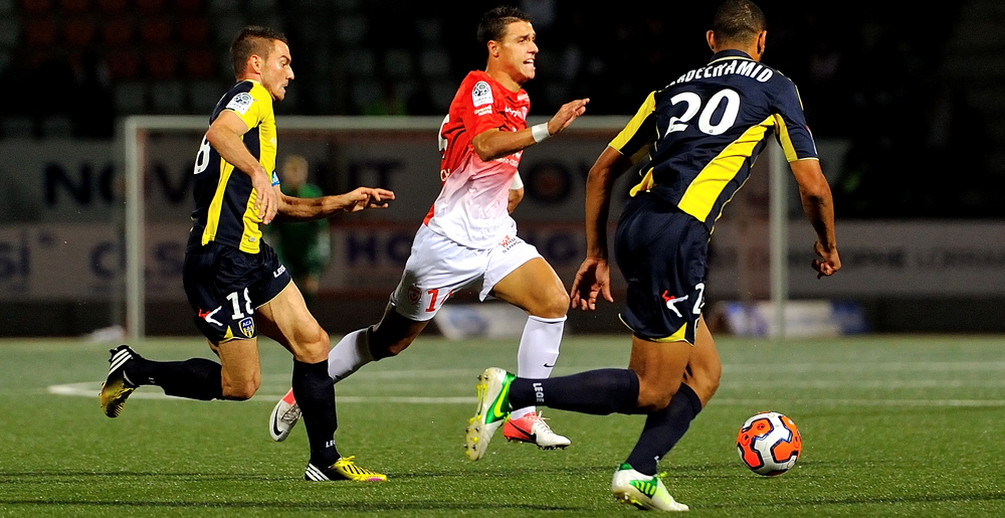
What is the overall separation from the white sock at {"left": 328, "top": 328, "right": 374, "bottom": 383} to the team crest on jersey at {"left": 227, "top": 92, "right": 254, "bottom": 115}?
1.50 meters

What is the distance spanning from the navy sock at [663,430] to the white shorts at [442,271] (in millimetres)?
1737

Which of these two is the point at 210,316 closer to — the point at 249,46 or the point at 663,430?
the point at 249,46

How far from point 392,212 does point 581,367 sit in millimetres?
4737

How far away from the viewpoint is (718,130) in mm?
5023

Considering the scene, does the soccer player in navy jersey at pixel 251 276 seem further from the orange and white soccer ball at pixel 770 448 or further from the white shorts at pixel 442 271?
the orange and white soccer ball at pixel 770 448

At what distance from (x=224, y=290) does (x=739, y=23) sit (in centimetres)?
220

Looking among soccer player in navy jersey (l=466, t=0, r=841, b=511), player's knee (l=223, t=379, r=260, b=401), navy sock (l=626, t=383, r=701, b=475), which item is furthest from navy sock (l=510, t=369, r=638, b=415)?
player's knee (l=223, t=379, r=260, b=401)

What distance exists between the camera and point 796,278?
16516mm

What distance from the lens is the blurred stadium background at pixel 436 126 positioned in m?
16.1

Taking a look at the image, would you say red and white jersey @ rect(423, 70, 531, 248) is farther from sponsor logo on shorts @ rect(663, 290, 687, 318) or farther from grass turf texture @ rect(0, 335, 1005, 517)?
sponsor logo on shorts @ rect(663, 290, 687, 318)

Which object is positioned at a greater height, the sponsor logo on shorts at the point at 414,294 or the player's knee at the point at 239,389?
the sponsor logo on shorts at the point at 414,294

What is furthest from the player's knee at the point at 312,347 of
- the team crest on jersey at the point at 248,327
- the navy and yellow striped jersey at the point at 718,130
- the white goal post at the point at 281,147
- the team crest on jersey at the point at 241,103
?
the white goal post at the point at 281,147

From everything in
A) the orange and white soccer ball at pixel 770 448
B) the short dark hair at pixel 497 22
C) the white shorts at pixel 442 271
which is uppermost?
the short dark hair at pixel 497 22

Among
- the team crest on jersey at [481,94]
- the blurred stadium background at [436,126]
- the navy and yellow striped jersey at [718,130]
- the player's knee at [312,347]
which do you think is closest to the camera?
the navy and yellow striped jersey at [718,130]
